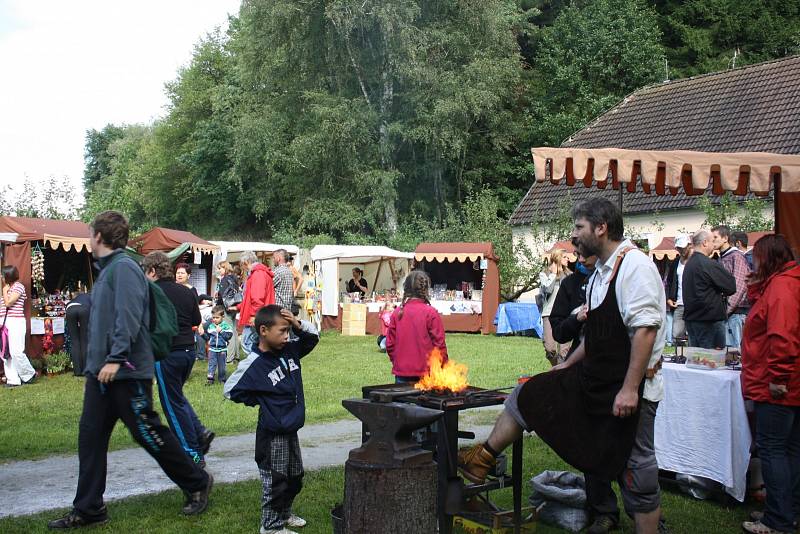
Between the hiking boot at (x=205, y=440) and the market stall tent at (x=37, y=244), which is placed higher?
the market stall tent at (x=37, y=244)

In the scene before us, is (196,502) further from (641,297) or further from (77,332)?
(77,332)

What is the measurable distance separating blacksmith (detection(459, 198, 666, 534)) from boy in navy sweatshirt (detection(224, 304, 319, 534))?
1.37m

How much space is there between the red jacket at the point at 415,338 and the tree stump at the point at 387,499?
216 centimetres

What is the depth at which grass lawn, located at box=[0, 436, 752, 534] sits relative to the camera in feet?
17.4

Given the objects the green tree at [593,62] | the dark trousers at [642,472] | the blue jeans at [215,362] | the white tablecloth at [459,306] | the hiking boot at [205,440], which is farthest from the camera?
the green tree at [593,62]

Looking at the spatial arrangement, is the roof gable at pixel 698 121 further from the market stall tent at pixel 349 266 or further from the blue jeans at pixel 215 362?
the blue jeans at pixel 215 362

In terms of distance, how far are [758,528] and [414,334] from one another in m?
2.84

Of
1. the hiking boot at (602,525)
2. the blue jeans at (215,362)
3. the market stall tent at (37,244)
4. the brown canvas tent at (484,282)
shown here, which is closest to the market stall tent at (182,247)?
the market stall tent at (37,244)

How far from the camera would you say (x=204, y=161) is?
44781 mm

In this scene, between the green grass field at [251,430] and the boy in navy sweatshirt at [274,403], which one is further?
the green grass field at [251,430]

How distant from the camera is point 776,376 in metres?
4.93

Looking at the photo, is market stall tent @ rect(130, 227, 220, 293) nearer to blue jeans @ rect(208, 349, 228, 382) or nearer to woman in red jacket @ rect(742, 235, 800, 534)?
blue jeans @ rect(208, 349, 228, 382)

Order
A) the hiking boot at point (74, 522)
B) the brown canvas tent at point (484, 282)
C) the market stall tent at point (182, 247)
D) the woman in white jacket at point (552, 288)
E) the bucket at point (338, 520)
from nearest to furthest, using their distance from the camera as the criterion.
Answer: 1. the bucket at point (338, 520)
2. the hiking boot at point (74, 522)
3. the woman in white jacket at point (552, 288)
4. the market stall tent at point (182, 247)
5. the brown canvas tent at point (484, 282)

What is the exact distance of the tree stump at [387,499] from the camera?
432 cm
